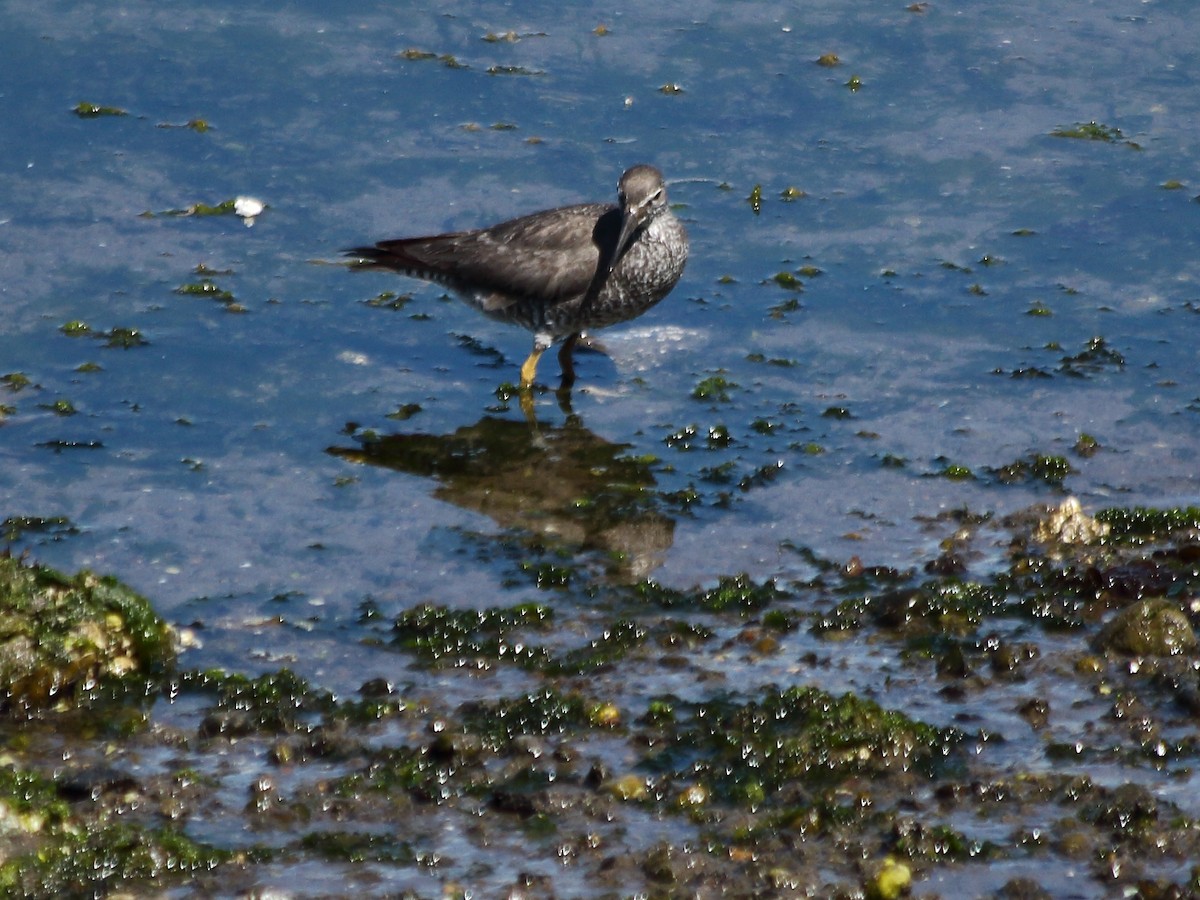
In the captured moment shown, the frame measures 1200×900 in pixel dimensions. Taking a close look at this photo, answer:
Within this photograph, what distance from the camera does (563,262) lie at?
34.7ft

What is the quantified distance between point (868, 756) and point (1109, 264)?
250 inches

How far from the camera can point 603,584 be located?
26.0 feet

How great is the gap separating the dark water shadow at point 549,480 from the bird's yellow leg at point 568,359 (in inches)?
24.5

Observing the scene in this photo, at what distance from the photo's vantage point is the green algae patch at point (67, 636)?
21.2 feet

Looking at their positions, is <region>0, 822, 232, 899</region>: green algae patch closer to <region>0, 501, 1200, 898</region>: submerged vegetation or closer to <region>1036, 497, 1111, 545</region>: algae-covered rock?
<region>0, 501, 1200, 898</region>: submerged vegetation

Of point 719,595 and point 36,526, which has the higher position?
point 719,595

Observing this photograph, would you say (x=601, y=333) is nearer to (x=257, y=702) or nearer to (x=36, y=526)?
(x=36, y=526)

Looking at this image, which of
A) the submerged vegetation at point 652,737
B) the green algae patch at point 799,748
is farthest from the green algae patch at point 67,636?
the green algae patch at point 799,748

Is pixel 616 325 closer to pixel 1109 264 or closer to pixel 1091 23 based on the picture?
pixel 1109 264

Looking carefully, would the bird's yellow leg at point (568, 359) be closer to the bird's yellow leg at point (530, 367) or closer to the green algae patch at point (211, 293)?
the bird's yellow leg at point (530, 367)

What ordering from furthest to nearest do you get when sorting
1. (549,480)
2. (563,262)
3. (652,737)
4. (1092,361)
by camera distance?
(563,262)
(1092,361)
(549,480)
(652,737)

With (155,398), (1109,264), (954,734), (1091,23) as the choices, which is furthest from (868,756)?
(1091,23)

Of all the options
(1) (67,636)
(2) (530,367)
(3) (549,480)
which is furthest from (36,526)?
(2) (530,367)

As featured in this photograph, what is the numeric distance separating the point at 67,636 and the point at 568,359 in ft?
16.0
